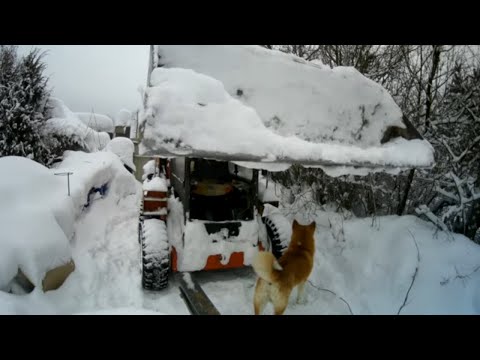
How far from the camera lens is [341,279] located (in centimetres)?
428

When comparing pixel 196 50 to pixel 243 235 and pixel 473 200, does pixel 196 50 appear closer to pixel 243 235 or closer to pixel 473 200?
pixel 243 235

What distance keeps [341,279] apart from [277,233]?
1231 mm

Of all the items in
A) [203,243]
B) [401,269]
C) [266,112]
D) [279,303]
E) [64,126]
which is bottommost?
[401,269]

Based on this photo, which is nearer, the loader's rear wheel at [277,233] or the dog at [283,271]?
the dog at [283,271]

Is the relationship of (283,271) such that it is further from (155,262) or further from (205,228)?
(155,262)

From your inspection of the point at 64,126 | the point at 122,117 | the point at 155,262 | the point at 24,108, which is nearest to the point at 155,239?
the point at 155,262

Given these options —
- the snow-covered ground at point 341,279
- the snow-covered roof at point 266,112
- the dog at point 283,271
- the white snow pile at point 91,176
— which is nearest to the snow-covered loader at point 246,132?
the snow-covered roof at point 266,112

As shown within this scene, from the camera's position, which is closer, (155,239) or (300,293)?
(300,293)

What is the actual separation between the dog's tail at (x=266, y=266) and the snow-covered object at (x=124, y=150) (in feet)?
37.8

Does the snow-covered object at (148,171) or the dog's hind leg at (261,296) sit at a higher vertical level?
the snow-covered object at (148,171)

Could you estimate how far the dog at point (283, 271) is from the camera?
8.50ft

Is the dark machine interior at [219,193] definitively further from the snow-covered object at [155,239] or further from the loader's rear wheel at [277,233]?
the snow-covered object at [155,239]

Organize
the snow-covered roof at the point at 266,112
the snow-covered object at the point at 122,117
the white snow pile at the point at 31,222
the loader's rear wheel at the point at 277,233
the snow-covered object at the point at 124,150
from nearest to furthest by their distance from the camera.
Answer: the white snow pile at the point at 31,222 → the snow-covered roof at the point at 266,112 → the loader's rear wheel at the point at 277,233 → the snow-covered object at the point at 124,150 → the snow-covered object at the point at 122,117

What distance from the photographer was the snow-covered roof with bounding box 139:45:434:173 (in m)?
2.89
